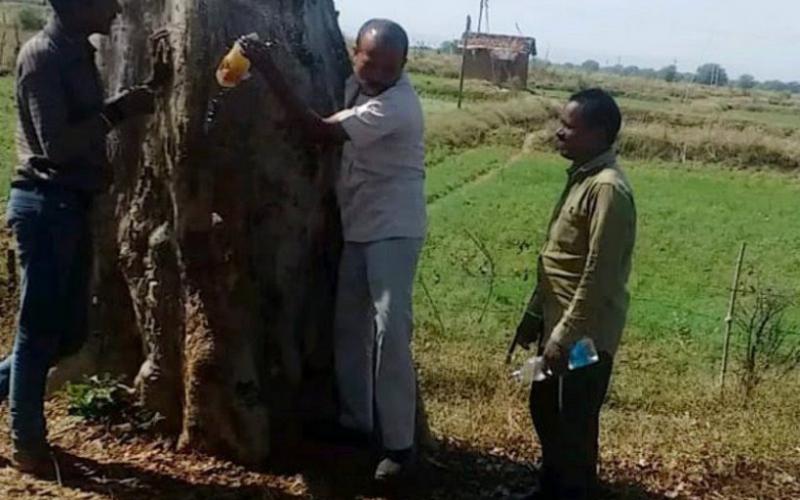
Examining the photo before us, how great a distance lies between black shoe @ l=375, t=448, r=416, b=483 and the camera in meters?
5.05

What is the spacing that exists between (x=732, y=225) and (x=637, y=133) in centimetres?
1066

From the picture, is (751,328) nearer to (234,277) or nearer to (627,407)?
(627,407)

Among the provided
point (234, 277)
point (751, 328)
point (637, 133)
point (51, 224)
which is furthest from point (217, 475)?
A: point (637, 133)

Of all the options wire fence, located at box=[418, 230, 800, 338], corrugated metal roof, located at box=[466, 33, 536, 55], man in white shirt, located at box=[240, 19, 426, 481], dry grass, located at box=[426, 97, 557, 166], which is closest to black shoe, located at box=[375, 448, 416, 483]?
man in white shirt, located at box=[240, 19, 426, 481]

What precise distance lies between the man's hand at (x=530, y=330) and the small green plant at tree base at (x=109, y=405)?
5.64 ft

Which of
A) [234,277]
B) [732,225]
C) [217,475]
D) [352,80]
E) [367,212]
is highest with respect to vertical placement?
[352,80]

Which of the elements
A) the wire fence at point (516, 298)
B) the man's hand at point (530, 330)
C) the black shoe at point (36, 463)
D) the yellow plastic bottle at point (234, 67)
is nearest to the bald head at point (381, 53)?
the yellow plastic bottle at point (234, 67)

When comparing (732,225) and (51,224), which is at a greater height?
(51,224)

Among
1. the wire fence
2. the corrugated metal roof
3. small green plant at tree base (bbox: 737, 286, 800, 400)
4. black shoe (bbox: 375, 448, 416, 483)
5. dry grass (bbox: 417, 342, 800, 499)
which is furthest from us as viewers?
the corrugated metal roof

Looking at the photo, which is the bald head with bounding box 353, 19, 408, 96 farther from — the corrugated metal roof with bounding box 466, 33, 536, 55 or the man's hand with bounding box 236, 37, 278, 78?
the corrugated metal roof with bounding box 466, 33, 536, 55

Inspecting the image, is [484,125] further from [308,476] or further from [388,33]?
[388,33]

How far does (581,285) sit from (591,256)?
0.13 m

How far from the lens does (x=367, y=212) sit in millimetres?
4949

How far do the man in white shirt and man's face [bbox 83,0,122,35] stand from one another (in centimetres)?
55
